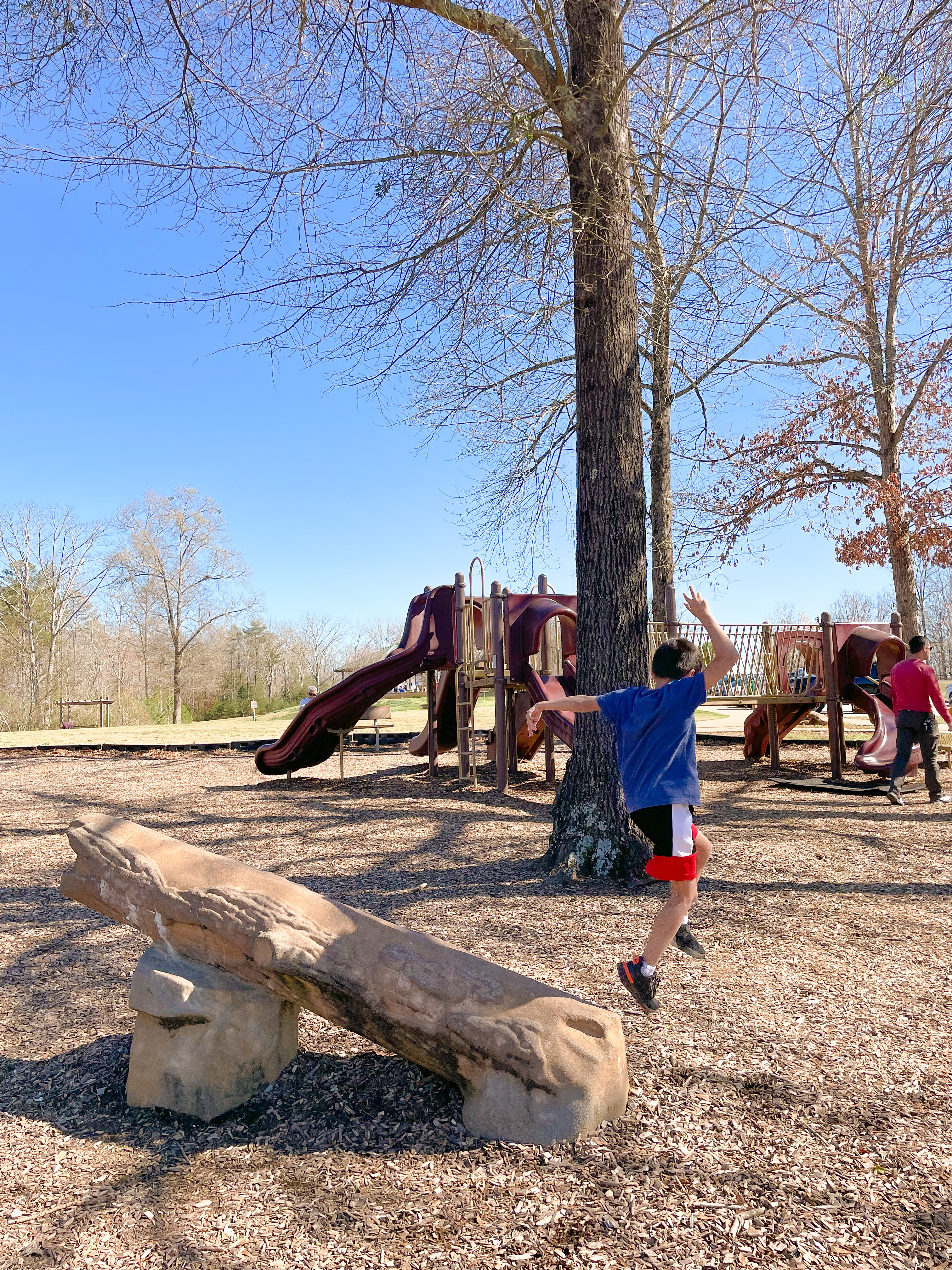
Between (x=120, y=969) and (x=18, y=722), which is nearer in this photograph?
(x=120, y=969)

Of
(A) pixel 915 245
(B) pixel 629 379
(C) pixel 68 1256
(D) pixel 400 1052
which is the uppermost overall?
(A) pixel 915 245

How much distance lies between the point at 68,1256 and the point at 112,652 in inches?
2072

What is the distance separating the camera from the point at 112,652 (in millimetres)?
50875

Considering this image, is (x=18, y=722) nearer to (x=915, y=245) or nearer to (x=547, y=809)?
(x=547, y=809)

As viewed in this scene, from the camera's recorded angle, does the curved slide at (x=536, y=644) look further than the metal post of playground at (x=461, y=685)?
No

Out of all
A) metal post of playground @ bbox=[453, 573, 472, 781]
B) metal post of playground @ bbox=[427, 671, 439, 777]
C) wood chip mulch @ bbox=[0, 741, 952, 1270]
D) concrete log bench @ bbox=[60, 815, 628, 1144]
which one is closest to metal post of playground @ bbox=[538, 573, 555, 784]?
metal post of playground @ bbox=[453, 573, 472, 781]

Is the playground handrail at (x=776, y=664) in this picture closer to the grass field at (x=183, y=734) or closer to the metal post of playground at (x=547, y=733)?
the metal post of playground at (x=547, y=733)

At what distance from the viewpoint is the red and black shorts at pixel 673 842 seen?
133 inches

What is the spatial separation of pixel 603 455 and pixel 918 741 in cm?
534

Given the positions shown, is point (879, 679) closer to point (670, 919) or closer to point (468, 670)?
point (468, 670)

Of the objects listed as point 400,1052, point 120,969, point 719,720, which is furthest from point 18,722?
point 400,1052

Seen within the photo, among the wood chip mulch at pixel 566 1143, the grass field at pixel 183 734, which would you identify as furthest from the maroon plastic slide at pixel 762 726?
the wood chip mulch at pixel 566 1143

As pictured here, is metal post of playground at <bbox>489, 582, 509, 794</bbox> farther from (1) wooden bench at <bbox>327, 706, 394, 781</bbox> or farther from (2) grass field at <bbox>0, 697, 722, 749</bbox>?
(2) grass field at <bbox>0, 697, 722, 749</bbox>

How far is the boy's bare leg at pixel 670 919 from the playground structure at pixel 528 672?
6738 mm
